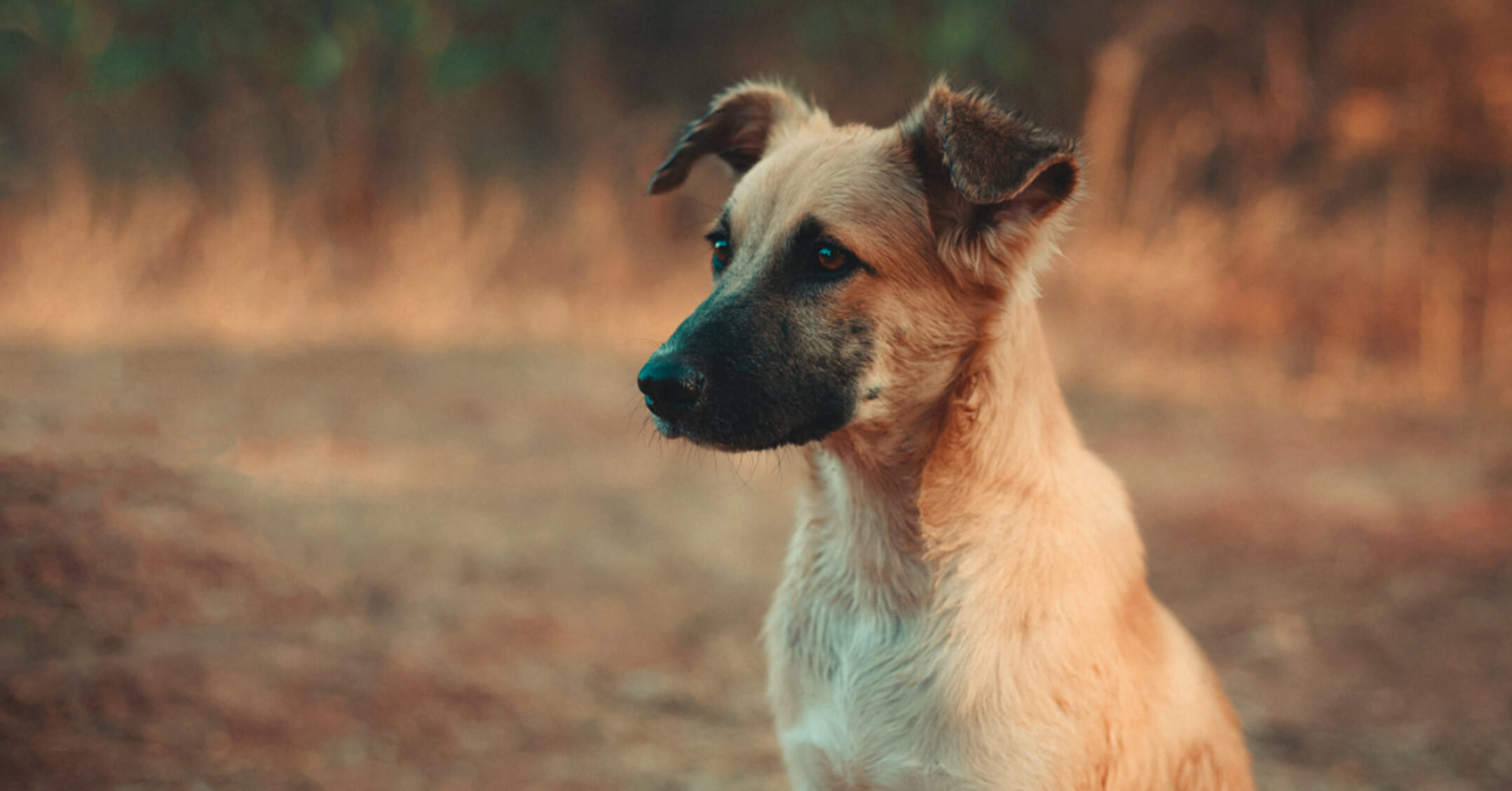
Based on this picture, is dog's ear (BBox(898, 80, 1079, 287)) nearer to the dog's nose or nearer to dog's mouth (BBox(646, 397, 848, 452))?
dog's mouth (BBox(646, 397, 848, 452))

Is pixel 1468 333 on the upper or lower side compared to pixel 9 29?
lower

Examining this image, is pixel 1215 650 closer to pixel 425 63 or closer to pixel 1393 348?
pixel 1393 348

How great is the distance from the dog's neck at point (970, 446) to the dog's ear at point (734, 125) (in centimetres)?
119

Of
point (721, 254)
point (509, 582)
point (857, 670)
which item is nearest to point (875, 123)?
point (509, 582)

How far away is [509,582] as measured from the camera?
18.5 ft

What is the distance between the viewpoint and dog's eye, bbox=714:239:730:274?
10.3 ft

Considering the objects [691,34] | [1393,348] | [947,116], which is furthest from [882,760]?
[691,34]

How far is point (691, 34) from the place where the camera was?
47.6ft

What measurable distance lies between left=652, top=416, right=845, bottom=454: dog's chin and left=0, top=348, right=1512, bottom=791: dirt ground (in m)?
0.35

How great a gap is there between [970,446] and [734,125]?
5.16ft

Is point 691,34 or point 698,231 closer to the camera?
point 698,231

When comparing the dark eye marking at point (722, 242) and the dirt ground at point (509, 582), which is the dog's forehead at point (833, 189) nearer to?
the dark eye marking at point (722, 242)

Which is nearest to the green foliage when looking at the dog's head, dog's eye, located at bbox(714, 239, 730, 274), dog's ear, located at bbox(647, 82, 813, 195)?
dog's ear, located at bbox(647, 82, 813, 195)

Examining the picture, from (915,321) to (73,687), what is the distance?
291cm
